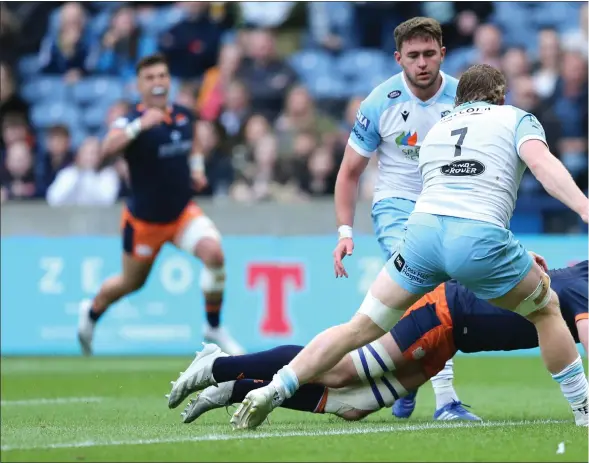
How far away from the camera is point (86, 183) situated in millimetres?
16359

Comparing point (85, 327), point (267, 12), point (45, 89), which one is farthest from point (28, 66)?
point (85, 327)

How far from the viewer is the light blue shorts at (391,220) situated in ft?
26.9

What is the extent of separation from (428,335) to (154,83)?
18.3ft

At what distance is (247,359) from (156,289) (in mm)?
6874

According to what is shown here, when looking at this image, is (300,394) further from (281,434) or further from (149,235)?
(149,235)

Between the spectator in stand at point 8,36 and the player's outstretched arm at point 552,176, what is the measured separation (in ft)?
45.8

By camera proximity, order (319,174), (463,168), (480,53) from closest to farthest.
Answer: (463,168), (319,174), (480,53)

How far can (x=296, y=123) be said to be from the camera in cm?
1672

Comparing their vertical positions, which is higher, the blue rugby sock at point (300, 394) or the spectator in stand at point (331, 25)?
the spectator in stand at point (331, 25)

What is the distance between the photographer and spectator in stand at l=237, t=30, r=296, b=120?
57.8ft

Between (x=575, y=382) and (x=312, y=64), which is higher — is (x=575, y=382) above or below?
below

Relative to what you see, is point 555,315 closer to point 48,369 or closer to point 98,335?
point 48,369

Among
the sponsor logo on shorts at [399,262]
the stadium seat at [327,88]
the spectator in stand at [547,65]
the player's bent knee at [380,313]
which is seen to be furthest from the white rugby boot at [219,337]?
the spectator in stand at [547,65]

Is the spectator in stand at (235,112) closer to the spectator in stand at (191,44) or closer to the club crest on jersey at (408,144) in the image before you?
the spectator in stand at (191,44)
